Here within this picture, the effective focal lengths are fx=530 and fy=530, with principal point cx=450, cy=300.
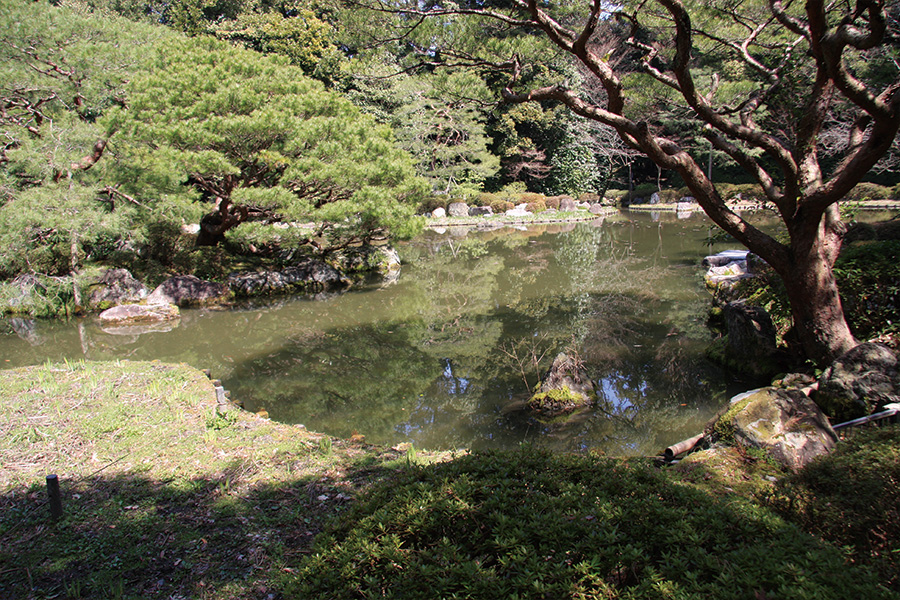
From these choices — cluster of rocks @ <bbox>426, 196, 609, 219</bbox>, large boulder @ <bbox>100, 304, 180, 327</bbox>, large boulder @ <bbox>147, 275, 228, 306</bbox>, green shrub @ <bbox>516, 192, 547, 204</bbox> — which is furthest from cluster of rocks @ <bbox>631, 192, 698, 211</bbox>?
large boulder @ <bbox>100, 304, 180, 327</bbox>

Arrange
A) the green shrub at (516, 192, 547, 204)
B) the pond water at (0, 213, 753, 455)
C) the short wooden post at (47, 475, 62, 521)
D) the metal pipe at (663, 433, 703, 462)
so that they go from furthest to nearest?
the green shrub at (516, 192, 547, 204) → the pond water at (0, 213, 753, 455) → the metal pipe at (663, 433, 703, 462) → the short wooden post at (47, 475, 62, 521)

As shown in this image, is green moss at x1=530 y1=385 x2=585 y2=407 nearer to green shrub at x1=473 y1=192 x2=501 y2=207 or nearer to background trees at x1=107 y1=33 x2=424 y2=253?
background trees at x1=107 y1=33 x2=424 y2=253

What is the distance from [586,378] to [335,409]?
98.7 inches

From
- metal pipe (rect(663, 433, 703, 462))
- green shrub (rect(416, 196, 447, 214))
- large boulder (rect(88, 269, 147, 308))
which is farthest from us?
green shrub (rect(416, 196, 447, 214))

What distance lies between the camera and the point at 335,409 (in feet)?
17.1

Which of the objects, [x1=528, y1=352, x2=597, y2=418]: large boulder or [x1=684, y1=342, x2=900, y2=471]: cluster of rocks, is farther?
[x1=528, y1=352, x2=597, y2=418]: large boulder

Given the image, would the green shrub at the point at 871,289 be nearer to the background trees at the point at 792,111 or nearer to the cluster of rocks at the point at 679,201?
the background trees at the point at 792,111

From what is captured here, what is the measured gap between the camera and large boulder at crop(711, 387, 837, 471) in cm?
300

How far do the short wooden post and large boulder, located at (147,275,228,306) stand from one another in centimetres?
747

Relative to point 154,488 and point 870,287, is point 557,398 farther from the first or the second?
point 154,488

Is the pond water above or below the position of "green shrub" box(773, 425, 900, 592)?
below

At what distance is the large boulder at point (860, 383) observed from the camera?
3492mm

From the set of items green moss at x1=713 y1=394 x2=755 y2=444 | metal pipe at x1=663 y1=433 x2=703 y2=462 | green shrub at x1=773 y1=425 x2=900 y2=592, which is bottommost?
metal pipe at x1=663 y1=433 x2=703 y2=462

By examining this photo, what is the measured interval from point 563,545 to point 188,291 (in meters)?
9.65
